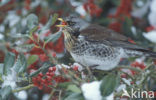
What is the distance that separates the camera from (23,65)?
4.87 feet

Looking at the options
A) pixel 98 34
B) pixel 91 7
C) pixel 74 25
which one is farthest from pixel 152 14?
pixel 74 25

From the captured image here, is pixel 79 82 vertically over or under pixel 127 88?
over

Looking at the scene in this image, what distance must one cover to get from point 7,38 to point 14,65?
2.81ft

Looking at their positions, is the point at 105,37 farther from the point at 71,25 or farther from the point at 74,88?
the point at 74,88

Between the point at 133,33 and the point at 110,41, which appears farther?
the point at 133,33

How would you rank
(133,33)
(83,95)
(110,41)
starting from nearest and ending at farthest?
(83,95) < (110,41) < (133,33)

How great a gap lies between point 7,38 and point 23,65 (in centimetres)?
90

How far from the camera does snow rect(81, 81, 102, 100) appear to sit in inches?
47.5

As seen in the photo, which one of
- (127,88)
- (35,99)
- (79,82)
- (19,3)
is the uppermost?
(19,3)

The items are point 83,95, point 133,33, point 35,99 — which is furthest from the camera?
point 133,33

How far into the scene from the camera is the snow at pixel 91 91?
1207 millimetres

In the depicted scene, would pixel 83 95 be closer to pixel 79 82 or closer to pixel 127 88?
pixel 79 82

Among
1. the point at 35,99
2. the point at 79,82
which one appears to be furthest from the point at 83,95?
the point at 35,99

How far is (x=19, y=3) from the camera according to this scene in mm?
2719
